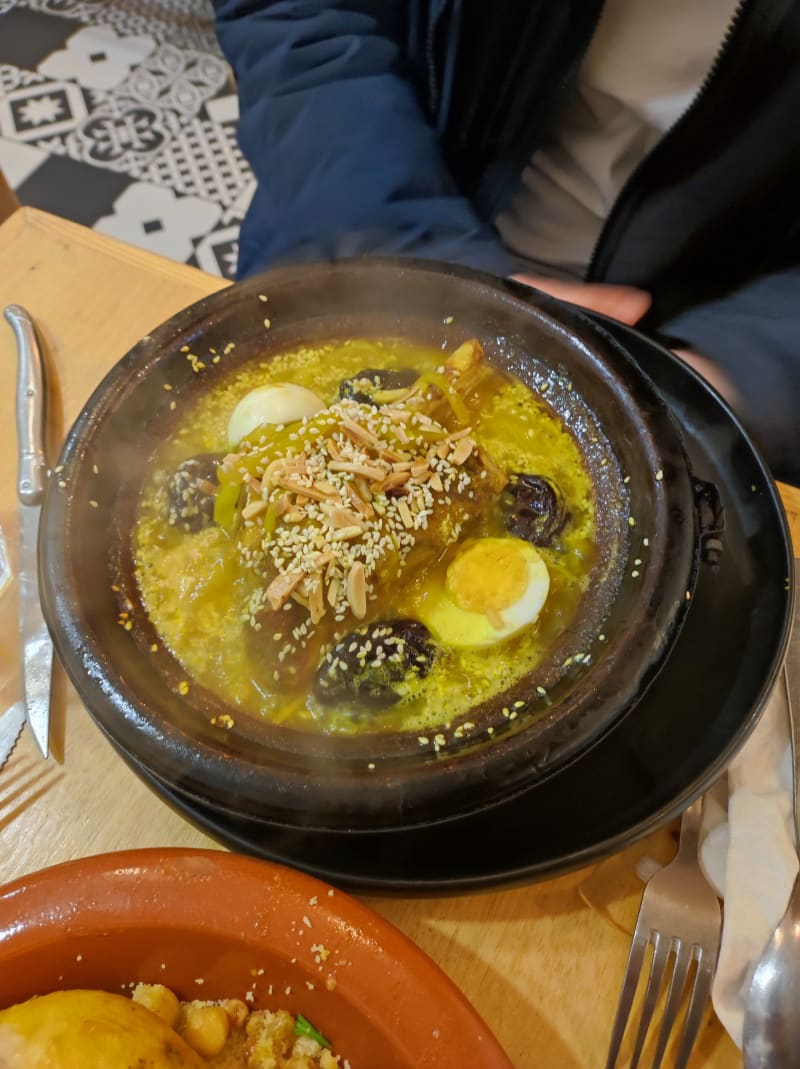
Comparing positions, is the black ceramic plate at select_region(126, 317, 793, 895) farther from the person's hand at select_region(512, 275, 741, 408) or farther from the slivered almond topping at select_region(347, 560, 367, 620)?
the person's hand at select_region(512, 275, 741, 408)

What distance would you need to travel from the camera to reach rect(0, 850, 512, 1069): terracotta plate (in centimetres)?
106

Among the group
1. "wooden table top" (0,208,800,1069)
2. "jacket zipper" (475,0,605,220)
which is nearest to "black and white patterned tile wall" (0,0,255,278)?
"jacket zipper" (475,0,605,220)

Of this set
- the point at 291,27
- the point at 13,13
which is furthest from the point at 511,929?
the point at 13,13

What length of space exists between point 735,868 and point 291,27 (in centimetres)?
238

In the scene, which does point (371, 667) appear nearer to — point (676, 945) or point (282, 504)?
point (282, 504)

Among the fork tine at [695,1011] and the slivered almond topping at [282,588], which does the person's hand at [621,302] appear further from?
the fork tine at [695,1011]

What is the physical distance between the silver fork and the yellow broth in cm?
41

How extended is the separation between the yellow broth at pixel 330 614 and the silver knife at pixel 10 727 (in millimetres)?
376

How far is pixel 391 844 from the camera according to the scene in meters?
1.25

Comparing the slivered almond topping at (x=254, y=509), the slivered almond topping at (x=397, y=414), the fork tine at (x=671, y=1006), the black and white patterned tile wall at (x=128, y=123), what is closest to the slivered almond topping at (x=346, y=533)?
the slivered almond topping at (x=254, y=509)

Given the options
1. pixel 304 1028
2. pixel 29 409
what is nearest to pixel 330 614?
pixel 304 1028

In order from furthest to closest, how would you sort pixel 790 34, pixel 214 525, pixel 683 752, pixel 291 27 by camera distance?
pixel 291 27
pixel 790 34
pixel 214 525
pixel 683 752

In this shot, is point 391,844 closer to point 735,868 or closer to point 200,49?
point 735,868

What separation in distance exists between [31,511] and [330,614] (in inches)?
30.8
